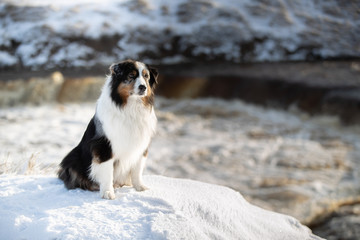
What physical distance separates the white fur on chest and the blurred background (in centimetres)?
150

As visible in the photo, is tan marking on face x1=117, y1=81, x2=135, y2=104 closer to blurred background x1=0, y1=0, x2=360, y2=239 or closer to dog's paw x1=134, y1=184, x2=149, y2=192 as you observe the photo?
dog's paw x1=134, y1=184, x2=149, y2=192

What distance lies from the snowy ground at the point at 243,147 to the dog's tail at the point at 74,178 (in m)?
1.58

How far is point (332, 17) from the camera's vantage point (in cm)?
2344

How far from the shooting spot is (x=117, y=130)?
2971mm

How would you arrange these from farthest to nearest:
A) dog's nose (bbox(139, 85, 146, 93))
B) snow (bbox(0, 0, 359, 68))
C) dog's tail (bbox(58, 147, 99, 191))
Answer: snow (bbox(0, 0, 359, 68)) < dog's tail (bbox(58, 147, 99, 191)) < dog's nose (bbox(139, 85, 146, 93))

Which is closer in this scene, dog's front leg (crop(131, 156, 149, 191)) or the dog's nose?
the dog's nose

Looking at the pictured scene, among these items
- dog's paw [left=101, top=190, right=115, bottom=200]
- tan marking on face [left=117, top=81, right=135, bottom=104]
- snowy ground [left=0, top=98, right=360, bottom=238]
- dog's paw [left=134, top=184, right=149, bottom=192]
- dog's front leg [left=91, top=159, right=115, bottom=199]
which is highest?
tan marking on face [left=117, top=81, right=135, bottom=104]

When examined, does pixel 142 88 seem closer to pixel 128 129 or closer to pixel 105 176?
pixel 128 129

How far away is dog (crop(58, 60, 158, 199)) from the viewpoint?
298 cm

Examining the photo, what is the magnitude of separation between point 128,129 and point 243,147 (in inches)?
306

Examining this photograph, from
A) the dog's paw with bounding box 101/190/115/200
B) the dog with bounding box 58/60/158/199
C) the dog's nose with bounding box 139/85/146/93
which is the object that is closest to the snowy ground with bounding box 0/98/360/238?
the dog with bounding box 58/60/158/199

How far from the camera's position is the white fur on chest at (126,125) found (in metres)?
2.98

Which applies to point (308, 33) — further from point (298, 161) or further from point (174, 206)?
point (174, 206)

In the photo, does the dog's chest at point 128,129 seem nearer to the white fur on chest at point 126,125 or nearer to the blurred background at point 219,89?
the white fur on chest at point 126,125
